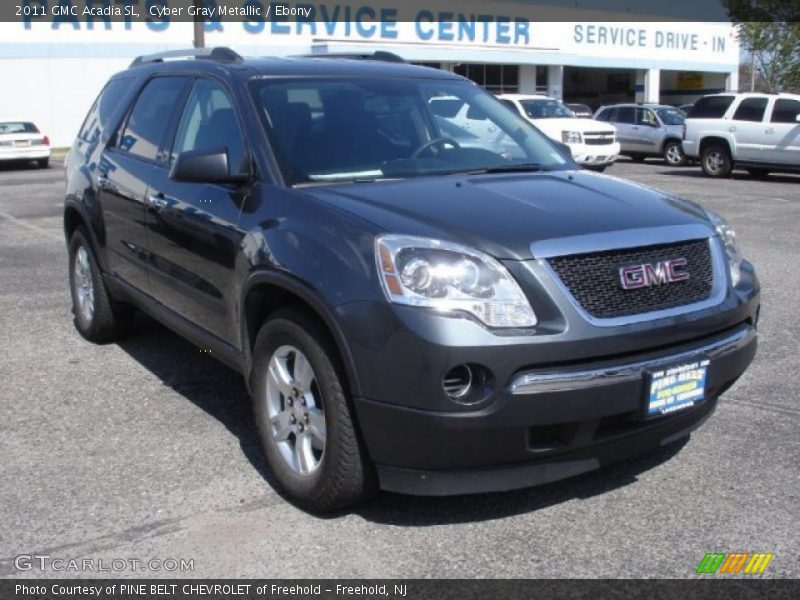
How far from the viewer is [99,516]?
3.83m

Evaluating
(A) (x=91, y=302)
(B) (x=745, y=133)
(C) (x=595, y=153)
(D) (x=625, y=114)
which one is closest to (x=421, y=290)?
(A) (x=91, y=302)

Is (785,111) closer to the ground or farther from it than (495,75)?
closer to the ground

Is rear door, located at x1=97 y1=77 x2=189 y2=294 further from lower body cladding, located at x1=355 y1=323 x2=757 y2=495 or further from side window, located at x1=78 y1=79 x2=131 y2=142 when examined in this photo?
lower body cladding, located at x1=355 y1=323 x2=757 y2=495

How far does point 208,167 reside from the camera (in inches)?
160

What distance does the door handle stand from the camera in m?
4.84

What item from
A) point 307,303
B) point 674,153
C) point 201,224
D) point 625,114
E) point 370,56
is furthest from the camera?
point 625,114

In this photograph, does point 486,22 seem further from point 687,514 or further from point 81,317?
point 687,514

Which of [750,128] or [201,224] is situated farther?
[750,128]

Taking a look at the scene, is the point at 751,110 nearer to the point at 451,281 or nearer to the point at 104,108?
the point at 104,108

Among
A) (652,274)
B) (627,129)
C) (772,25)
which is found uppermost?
(772,25)

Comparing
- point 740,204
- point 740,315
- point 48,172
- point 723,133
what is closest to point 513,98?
point 723,133

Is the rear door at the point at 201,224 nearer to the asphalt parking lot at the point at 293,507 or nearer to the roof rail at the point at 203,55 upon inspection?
the roof rail at the point at 203,55

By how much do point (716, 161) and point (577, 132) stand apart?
3.09 meters

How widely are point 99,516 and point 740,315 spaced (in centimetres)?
278
